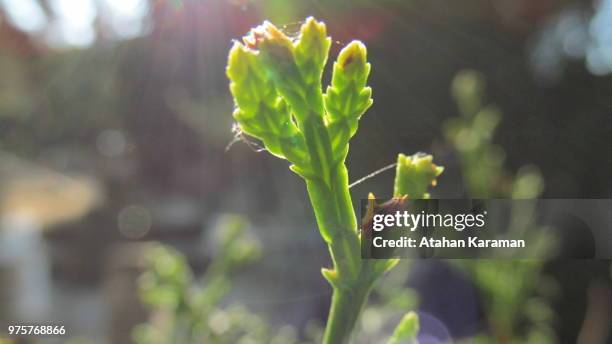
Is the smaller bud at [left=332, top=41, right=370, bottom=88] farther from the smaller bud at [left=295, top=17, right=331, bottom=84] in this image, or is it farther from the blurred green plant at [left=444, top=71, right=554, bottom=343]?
the blurred green plant at [left=444, top=71, right=554, bottom=343]

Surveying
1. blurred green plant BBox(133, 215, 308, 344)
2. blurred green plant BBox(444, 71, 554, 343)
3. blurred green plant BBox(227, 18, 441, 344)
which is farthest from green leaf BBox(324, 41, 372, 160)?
blurred green plant BBox(444, 71, 554, 343)

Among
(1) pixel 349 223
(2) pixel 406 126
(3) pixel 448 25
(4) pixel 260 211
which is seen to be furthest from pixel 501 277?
(4) pixel 260 211

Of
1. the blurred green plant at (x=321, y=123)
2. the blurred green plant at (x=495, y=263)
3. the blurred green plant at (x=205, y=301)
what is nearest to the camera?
the blurred green plant at (x=321, y=123)

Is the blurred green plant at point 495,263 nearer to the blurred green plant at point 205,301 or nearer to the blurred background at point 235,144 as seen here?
the blurred background at point 235,144

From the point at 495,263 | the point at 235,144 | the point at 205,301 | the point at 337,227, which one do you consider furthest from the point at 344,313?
the point at 235,144

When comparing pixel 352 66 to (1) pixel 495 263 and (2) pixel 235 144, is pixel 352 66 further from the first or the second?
(2) pixel 235 144

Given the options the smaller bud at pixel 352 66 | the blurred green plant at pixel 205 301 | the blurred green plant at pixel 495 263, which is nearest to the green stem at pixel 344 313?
the smaller bud at pixel 352 66
